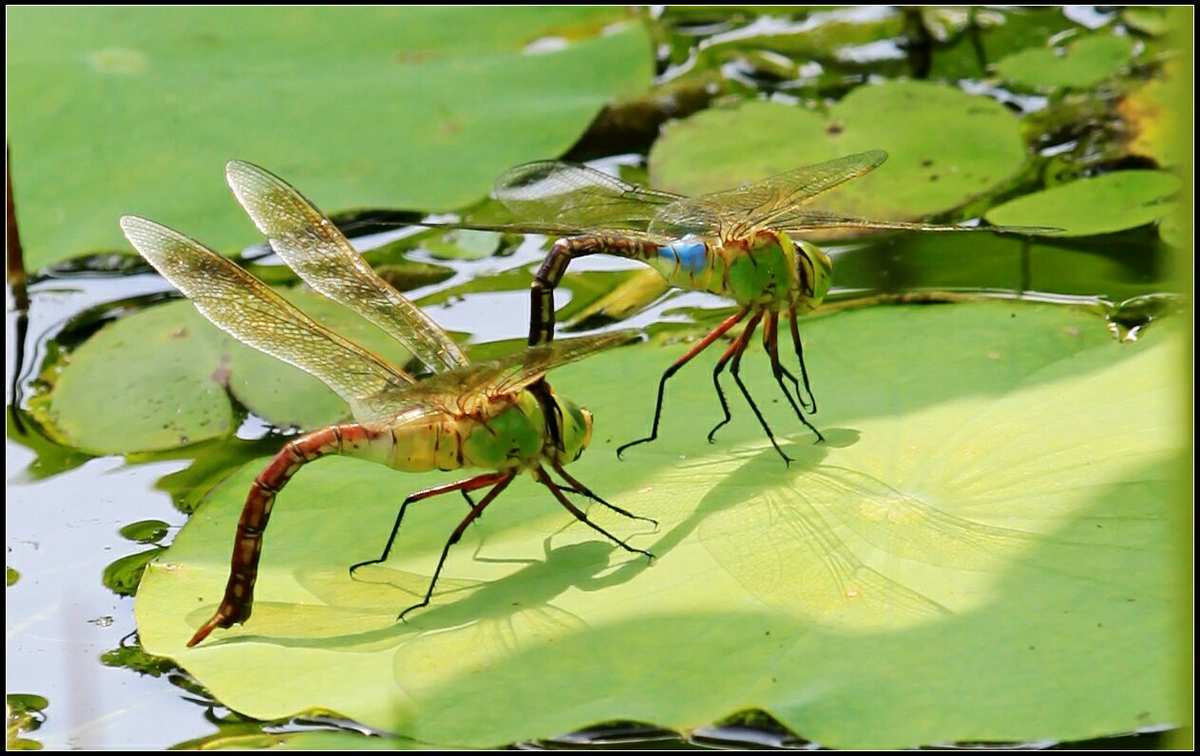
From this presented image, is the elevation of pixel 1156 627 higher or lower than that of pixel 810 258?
lower

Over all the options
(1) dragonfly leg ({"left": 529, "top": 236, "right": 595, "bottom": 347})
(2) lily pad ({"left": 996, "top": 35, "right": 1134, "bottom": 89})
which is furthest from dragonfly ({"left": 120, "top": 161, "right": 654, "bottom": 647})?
(2) lily pad ({"left": 996, "top": 35, "right": 1134, "bottom": 89})

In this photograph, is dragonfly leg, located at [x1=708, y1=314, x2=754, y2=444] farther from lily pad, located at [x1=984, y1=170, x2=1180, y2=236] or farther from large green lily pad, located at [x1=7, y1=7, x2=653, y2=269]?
large green lily pad, located at [x1=7, y1=7, x2=653, y2=269]

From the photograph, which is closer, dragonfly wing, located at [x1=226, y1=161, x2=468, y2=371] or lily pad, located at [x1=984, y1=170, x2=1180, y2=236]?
dragonfly wing, located at [x1=226, y1=161, x2=468, y2=371]

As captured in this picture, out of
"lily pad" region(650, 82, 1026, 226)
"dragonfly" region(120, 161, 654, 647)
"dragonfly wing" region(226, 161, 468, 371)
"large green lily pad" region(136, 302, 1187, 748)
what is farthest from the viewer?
"lily pad" region(650, 82, 1026, 226)

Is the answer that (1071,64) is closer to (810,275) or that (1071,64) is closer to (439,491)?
(810,275)

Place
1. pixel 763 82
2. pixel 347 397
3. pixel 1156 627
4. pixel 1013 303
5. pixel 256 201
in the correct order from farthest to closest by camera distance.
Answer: pixel 763 82, pixel 1013 303, pixel 256 201, pixel 347 397, pixel 1156 627

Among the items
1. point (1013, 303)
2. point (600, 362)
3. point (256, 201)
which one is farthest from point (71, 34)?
point (1013, 303)

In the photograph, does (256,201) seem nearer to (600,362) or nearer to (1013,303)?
(600,362)

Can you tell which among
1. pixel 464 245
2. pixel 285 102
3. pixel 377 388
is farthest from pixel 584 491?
pixel 285 102
